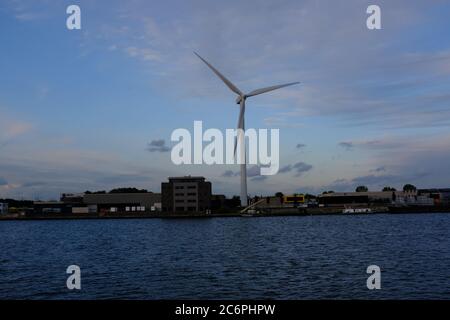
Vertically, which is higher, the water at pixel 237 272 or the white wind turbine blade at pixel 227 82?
the white wind turbine blade at pixel 227 82

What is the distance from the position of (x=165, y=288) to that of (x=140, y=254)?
27367 millimetres

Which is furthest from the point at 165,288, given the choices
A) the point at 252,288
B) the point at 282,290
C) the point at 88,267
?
the point at 88,267

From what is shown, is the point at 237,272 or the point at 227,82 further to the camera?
the point at 227,82

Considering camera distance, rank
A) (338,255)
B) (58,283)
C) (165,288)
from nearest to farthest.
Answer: (165,288) < (58,283) < (338,255)

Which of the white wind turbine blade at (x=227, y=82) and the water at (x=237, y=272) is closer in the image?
the water at (x=237, y=272)

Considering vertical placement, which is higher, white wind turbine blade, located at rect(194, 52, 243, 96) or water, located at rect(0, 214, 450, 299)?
white wind turbine blade, located at rect(194, 52, 243, 96)

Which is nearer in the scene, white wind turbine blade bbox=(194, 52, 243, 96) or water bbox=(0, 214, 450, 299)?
water bbox=(0, 214, 450, 299)
